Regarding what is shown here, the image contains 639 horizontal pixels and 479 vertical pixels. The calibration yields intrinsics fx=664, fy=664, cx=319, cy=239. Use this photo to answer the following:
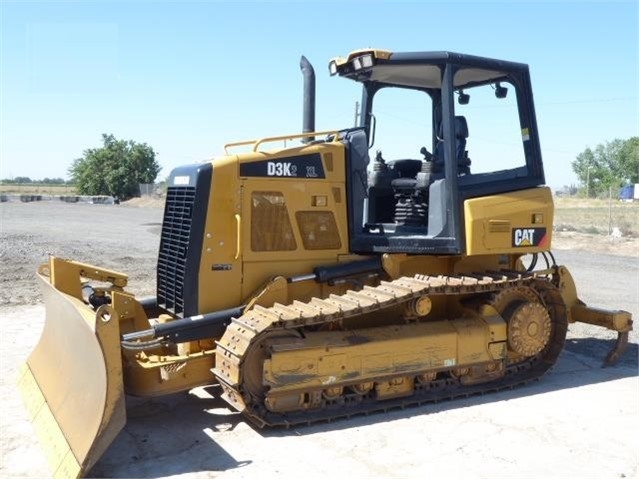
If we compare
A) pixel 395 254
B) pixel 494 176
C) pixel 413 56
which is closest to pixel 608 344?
pixel 494 176

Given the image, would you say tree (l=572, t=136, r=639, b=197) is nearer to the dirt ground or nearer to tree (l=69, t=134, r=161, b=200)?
tree (l=69, t=134, r=161, b=200)

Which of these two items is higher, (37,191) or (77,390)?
(37,191)

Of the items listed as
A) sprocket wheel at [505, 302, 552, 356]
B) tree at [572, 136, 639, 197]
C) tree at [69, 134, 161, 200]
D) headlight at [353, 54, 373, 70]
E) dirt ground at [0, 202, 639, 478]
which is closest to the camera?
dirt ground at [0, 202, 639, 478]

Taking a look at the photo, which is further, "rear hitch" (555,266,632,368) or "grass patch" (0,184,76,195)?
"grass patch" (0,184,76,195)

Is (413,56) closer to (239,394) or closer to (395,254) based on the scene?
(395,254)

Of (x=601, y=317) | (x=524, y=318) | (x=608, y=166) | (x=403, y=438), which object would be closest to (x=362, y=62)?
(x=524, y=318)

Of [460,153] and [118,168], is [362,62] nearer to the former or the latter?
[460,153]

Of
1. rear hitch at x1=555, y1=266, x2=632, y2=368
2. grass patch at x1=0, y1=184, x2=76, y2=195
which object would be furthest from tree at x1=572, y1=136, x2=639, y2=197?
rear hitch at x1=555, y1=266, x2=632, y2=368

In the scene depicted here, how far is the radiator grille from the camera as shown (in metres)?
6.11

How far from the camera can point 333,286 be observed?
6.58m

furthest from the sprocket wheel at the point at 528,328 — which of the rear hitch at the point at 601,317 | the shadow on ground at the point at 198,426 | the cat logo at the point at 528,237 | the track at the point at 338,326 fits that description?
the rear hitch at the point at 601,317

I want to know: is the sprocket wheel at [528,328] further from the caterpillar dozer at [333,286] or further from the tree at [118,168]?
the tree at [118,168]

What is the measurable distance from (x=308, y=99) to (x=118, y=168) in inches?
2287

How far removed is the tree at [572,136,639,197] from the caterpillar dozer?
73.6 m
